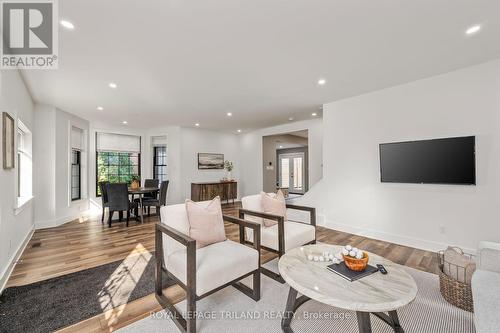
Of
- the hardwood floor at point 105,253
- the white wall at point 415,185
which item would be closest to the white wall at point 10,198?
the hardwood floor at point 105,253

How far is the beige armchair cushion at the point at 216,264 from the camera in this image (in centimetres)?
169

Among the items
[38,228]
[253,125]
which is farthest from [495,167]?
[38,228]

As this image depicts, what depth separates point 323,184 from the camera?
4617 mm

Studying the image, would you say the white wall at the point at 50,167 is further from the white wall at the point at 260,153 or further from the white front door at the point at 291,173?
the white front door at the point at 291,173

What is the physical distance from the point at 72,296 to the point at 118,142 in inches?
220

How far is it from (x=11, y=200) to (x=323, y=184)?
4.96m

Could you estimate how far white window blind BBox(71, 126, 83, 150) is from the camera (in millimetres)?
5456

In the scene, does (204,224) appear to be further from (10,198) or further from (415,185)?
(415,185)

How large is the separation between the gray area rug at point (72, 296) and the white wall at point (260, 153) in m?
4.68

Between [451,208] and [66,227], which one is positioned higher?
[451,208]

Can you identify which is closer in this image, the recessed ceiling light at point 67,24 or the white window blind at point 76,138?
the recessed ceiling light at point 67,24

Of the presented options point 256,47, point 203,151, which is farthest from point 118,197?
point 256,47

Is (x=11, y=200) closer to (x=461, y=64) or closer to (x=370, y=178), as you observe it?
(x=370, y=178)

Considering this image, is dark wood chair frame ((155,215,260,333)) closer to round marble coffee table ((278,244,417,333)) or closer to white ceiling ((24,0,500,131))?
round marble coffee table ((278,244,417,333))
